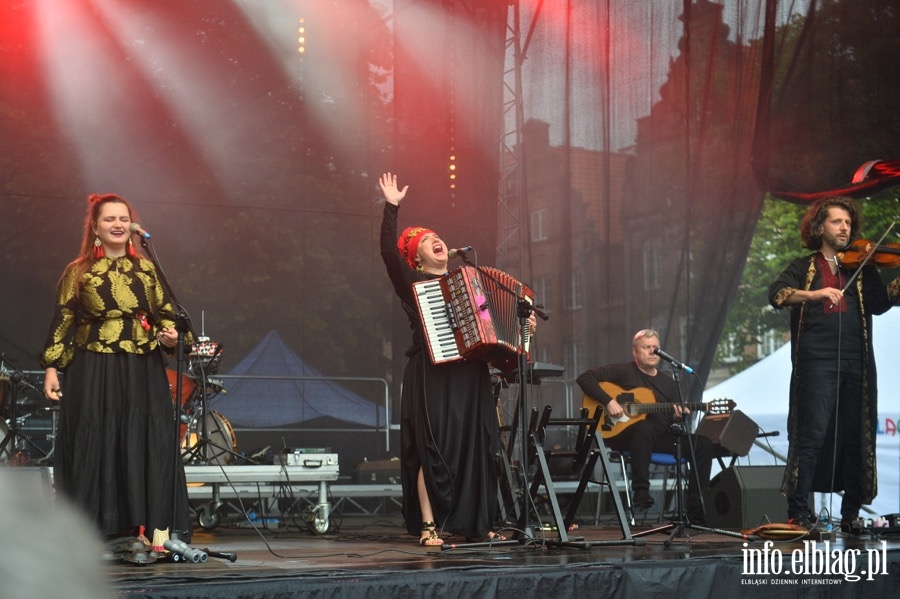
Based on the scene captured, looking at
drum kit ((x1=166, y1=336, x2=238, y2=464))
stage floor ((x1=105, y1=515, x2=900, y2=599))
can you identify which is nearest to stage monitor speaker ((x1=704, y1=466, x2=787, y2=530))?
stage floor ((x1=105, y1=515, x2=900, y2=599))

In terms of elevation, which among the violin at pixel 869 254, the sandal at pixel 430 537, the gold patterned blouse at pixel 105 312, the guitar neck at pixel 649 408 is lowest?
the sandal at pixel 430 537

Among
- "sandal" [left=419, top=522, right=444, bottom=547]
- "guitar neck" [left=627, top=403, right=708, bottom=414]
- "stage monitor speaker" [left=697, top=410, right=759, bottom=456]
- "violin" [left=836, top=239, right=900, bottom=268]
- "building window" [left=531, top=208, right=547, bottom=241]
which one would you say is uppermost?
"building window" [left=531, top=208, right=547, bottom=241]

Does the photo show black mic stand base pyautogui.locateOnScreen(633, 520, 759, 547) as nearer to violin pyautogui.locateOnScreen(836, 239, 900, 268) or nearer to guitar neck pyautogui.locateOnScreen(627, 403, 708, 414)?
violin pyautogui.locateOnScreen(836, 239, 900, 268)

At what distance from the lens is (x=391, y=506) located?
10031mm

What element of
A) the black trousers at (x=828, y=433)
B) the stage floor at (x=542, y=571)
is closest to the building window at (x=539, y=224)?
the black trousers at (x=828, y=433)

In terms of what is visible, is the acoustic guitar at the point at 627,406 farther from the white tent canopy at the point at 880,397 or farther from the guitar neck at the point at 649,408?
the white tent canopy at the point at 880,397

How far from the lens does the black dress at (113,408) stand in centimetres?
452

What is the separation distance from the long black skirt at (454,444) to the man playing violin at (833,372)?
163 cm

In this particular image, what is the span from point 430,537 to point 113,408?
69.7 inches

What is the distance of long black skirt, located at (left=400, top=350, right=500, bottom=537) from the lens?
216 inches

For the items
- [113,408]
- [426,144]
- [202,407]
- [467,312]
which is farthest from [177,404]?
[426,144]

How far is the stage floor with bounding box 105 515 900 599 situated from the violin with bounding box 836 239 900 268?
4.60 feet

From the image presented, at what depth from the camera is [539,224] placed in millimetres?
8914

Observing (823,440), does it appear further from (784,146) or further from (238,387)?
(238,387)
